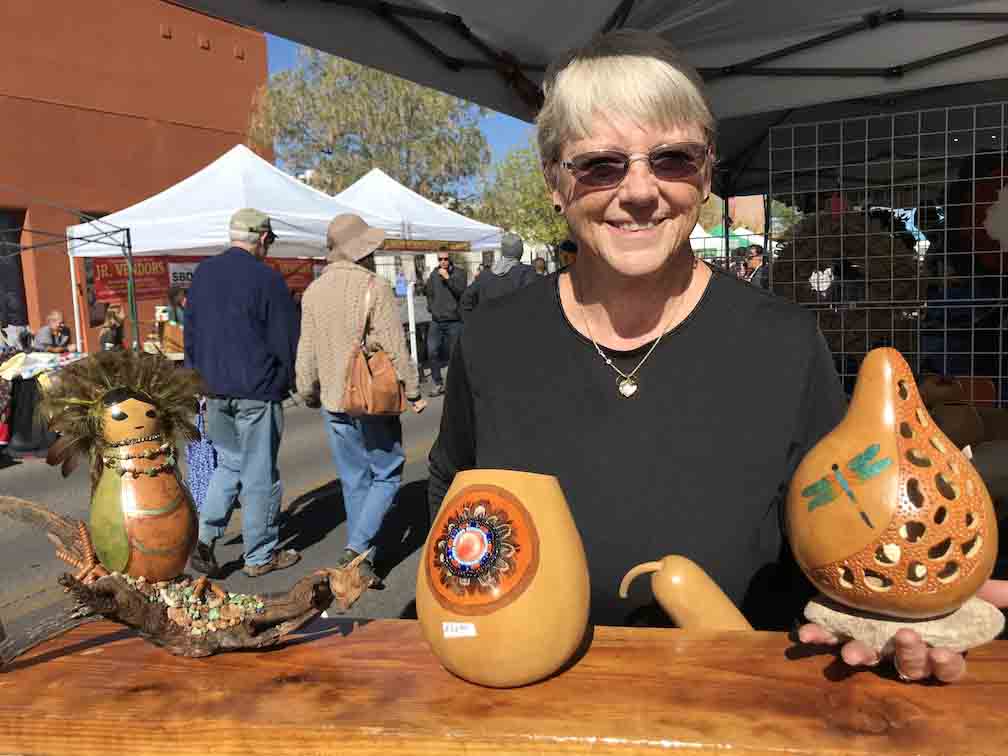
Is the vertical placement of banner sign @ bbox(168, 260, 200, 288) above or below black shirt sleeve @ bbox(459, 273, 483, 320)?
above

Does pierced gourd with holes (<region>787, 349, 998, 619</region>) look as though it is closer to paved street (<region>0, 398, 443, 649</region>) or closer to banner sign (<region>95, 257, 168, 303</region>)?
paved street (<region>0, 398, 443, 649</region>)

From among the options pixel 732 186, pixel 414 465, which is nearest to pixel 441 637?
pixel 414 465

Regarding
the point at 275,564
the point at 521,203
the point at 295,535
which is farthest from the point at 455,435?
the point at 521,203

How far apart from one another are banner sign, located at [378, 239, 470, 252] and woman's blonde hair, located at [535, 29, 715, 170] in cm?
877

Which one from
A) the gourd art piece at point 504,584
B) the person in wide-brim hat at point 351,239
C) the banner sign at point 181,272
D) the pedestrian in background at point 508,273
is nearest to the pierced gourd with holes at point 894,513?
the gourd art piece at point 504,584

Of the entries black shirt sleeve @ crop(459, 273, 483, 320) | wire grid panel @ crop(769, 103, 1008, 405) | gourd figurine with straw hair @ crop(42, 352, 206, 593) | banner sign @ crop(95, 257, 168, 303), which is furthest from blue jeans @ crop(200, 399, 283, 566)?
banner sign @ crop(95, 257, 168, 303)

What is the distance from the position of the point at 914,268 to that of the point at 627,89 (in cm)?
250

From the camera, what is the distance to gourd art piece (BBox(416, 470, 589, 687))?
0.84 meters

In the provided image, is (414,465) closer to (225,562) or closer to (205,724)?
(225,562)

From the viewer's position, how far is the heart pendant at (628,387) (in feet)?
4.30

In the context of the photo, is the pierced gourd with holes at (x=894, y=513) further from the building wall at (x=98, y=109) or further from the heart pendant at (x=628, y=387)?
the building wall at (x=98, y=109)

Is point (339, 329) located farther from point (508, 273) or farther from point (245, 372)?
point (508, 273)

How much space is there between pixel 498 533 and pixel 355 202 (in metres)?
10.5

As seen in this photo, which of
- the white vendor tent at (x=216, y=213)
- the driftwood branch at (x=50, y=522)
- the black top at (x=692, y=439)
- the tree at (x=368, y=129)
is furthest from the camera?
the tree at (x=368, y=129)
